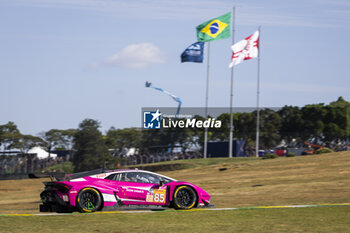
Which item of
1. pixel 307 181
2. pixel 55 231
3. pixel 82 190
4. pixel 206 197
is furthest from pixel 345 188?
pixel 55 231

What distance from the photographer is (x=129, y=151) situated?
95875 millimetres

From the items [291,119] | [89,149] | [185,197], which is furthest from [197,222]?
[291,119]

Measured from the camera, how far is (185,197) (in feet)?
50.1

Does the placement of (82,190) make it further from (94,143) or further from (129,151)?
(129,151)

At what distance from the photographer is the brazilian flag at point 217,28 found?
5525cm

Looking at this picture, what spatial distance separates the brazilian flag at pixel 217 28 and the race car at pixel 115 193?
40995mm

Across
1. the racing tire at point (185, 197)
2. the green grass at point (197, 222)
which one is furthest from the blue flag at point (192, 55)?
the green grass at point (197, 222)

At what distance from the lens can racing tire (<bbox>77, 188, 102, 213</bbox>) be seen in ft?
46.3

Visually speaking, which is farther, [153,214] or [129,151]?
[129,151]

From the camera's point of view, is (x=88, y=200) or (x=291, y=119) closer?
(x=88, y=200)

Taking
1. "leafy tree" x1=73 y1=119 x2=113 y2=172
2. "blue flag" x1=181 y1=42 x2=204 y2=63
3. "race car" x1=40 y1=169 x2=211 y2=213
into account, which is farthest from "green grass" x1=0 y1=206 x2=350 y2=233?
"leafy tree" x1=73 y1=119 x2=113 y2=172

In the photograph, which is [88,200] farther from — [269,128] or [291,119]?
[291,119]

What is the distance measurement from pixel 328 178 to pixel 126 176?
52.9 feet

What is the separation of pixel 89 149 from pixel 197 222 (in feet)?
185
